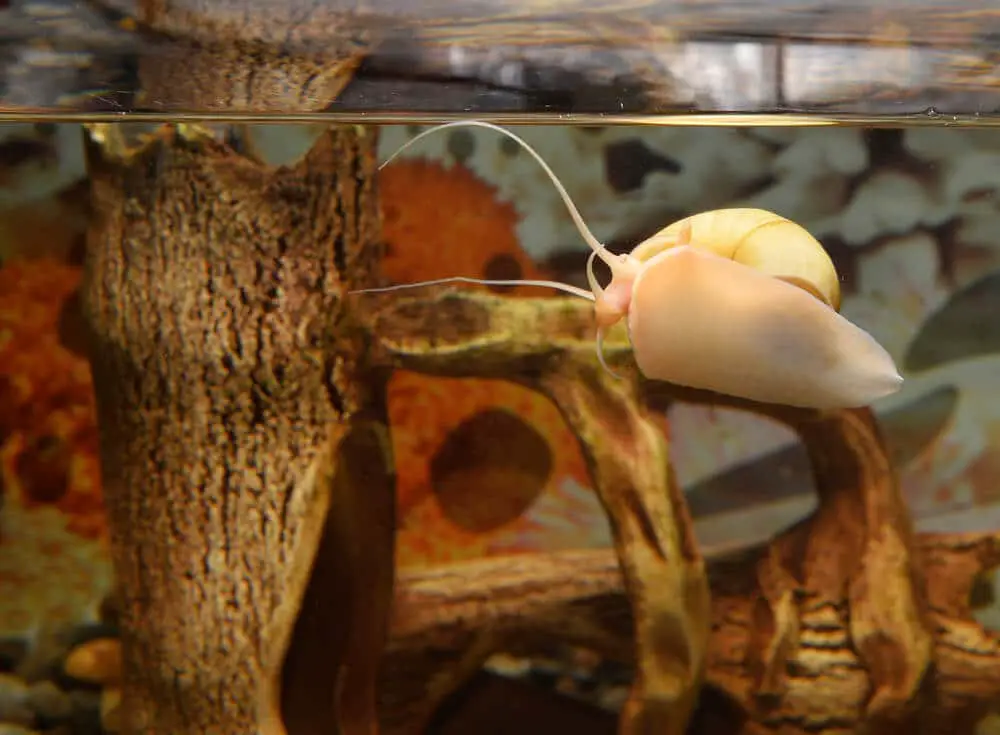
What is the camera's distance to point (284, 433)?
1.89 m

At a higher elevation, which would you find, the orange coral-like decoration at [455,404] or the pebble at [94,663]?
the orange coral-like decoration at [455,404]

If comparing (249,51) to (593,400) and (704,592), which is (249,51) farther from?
(704,592)

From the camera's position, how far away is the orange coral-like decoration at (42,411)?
6.57 ft

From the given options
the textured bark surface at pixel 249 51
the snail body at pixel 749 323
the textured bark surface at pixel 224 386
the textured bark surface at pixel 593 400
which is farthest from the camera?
the textured bark surface at pixel 593 400

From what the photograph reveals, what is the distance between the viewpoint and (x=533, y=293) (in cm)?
200

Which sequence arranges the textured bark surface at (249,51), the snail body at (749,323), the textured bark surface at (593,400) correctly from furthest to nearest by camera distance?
the textured bark surface at (593,400)
the textured bark surface at (249,51)
the snail body at (749,323)

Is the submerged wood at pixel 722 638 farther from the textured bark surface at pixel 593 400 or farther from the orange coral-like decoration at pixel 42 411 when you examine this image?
the orange coral-like decoration at pixel 42 411

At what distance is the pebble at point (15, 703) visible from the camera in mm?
2061

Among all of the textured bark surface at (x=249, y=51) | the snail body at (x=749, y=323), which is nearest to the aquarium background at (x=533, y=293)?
the textured bark surface at (x=249, y=51)

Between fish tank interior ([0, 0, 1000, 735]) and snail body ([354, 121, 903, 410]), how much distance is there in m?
0.51

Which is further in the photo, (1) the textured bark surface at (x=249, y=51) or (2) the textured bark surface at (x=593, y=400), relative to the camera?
(2) the textured bark surface at (x=593, y=400)

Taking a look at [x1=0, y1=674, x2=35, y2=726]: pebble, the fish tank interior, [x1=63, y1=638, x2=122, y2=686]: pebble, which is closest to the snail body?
the fish tank interior

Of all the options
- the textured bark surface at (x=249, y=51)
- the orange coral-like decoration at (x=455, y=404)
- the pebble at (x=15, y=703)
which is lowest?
the pebble at (x=15, y=703)

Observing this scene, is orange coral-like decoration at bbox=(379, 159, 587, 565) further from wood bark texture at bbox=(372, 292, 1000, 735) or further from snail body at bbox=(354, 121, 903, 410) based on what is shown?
snail body at bbox=(354, 121, 903, 410)
